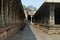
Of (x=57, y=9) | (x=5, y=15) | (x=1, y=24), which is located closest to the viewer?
(x=1, y=24)

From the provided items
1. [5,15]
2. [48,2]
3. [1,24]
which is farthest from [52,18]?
[1,24]

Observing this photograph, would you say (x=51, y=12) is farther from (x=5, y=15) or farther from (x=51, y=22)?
(x=5, y=15)

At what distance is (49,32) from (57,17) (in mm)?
4703

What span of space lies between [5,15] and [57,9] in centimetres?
1182

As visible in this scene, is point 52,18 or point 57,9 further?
point 57,9

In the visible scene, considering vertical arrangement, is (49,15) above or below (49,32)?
above

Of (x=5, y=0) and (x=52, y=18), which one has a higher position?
(x=5, y=0)

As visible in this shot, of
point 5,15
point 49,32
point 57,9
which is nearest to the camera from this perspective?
point 5,15

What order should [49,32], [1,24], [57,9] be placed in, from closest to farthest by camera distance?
1. [1,24]
2. [49,32]
3. [57,9]

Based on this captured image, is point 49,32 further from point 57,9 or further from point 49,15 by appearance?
point 57,9

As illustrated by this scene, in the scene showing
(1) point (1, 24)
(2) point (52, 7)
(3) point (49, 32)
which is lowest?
(3) point (49, 32)

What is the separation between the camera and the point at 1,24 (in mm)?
12719

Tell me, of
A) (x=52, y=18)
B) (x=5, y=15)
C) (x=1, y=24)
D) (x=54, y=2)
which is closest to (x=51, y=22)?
(x=52, y=18)

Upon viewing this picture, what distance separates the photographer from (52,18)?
891 inches
